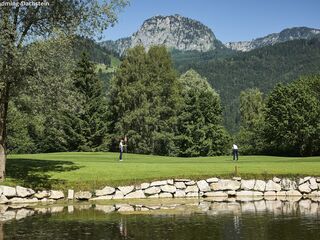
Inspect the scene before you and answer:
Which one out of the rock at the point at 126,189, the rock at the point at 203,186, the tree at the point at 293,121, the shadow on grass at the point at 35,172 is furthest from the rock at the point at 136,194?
the tree at the point at 293,121

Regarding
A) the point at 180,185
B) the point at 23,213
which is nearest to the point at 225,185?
the point at 180,185

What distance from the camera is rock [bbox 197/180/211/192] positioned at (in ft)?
105

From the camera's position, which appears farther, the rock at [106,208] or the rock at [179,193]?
the rock at [179,193]

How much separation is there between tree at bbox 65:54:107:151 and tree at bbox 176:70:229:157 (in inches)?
504

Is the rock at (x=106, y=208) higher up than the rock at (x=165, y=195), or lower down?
lower down

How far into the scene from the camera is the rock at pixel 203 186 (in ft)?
105

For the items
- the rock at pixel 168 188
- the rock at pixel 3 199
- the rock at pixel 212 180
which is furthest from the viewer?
the rock at pixel 212 180

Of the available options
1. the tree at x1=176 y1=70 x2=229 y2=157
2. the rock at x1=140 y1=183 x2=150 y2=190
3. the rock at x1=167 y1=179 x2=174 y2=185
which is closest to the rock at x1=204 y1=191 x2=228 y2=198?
the rock at x1=167 y1=179 x2=174 y2=185

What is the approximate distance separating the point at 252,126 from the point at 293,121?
38.7 meters

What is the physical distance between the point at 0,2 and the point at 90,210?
43.8ft

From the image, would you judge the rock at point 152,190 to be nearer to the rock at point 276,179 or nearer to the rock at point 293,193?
the rock at point 276,179

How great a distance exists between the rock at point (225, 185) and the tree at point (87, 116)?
43.1 meters

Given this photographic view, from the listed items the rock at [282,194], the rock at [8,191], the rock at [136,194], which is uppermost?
the rock at [8,191]

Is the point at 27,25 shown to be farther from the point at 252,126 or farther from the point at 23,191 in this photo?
the point at 252,126
